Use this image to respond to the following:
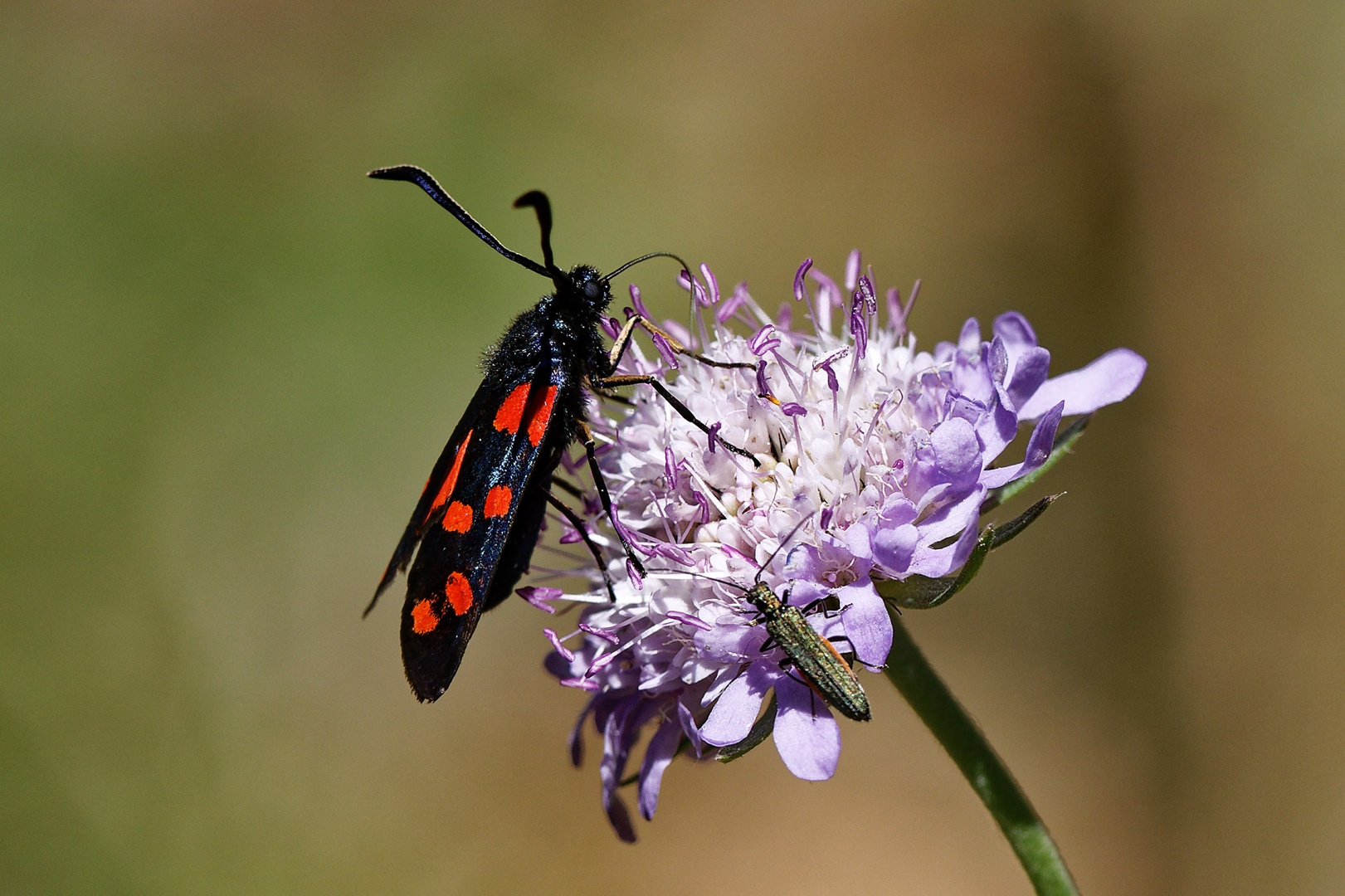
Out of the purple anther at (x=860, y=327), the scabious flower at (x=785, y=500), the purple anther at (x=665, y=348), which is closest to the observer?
the scabious flower at (x=785, y=500)

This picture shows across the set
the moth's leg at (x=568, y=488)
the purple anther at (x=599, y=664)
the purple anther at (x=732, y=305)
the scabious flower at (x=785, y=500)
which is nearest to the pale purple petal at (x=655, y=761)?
the scabious flower at (x=785, y=500)

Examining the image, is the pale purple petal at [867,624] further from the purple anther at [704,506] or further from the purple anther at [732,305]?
the purple anther at [732,305]

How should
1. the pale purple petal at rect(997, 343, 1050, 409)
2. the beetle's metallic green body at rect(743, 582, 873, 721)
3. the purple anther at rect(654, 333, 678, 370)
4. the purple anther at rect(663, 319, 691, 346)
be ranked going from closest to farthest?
the beetle's metallic green body at rect(743, 582, 873, 721) → the pale purple petal at rect(997, 343, 1050, 409) → the purple anther at rect(654, 333, 678, 370) → the purple anther at rect(663, 319, 691, 346)

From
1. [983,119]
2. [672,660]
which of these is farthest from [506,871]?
A: [983,119]

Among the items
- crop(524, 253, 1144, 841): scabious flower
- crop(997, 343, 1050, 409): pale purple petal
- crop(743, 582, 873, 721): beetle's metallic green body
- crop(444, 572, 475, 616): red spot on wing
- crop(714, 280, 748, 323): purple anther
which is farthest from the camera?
crop(714, 280, 748, 323): purple anther

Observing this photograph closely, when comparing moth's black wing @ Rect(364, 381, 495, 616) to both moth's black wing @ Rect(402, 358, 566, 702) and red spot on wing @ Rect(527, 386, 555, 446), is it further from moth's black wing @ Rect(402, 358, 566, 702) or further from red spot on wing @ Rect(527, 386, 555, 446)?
red spot on wing @ Rect(527, 386, 555, 446)

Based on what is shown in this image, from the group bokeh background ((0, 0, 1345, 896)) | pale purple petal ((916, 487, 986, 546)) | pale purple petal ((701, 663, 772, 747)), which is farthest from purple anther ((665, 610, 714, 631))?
bokeh background ((0, 0, 1345, 896))

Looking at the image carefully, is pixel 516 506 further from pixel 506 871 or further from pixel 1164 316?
pixel 1164 316
